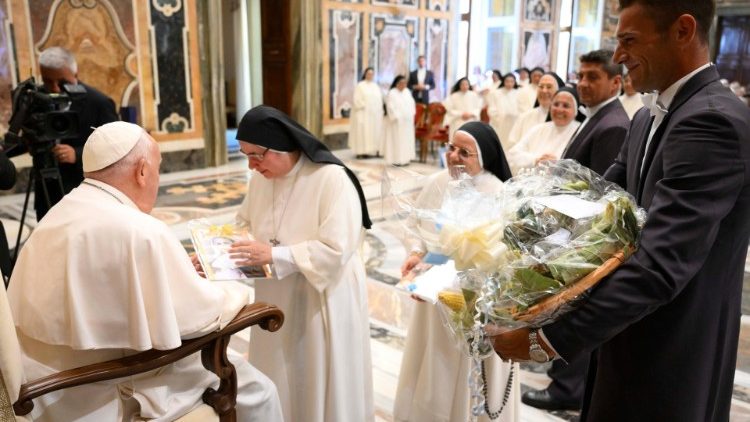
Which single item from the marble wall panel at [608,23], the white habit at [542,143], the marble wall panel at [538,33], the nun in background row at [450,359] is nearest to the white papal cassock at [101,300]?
the nun in background row at [450,359]

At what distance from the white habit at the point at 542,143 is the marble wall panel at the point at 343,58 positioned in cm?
829

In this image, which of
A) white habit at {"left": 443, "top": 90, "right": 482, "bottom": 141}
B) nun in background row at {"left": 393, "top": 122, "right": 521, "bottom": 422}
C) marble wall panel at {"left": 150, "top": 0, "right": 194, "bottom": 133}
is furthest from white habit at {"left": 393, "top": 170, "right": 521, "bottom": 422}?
white habit at {"left": 443, "top": 90, "right": 482, "bottom": 141}

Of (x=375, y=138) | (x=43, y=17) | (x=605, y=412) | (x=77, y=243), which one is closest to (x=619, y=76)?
(x=605, y=412)

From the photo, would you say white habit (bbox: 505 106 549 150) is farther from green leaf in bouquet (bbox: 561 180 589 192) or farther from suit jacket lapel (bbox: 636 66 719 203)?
green leaf in bouquet (bbox: 561 180 589 192)

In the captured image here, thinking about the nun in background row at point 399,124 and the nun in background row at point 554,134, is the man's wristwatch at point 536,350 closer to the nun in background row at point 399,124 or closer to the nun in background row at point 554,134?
the nun in background row at point 554,134

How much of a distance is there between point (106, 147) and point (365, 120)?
32.8ft

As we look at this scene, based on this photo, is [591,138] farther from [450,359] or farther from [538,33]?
[538,33]

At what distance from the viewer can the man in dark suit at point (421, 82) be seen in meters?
14.3

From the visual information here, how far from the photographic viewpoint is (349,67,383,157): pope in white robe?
1188 centimetres

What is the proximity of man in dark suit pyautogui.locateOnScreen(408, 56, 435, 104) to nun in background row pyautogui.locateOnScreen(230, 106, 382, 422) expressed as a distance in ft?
39.0

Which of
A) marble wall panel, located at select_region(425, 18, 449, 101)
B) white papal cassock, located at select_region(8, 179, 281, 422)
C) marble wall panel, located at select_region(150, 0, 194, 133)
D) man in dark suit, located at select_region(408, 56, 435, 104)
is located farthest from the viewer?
marble wall panel, located at select_region(425, 18, 449, 101)

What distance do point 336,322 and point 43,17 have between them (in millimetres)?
7762

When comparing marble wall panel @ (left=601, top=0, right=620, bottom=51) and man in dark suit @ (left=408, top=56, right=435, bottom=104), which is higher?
marble wall panel @ (left=601, top=0, right=620, bottom=51)

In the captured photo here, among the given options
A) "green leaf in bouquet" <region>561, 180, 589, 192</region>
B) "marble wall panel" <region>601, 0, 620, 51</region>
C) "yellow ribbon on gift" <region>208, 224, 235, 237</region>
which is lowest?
"yellow ribbon on gift" <region>208, 224, 235, 237</region>
